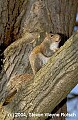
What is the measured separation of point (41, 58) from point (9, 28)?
287 mm

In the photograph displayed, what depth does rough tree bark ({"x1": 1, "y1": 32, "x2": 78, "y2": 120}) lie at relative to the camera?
1.28 metres

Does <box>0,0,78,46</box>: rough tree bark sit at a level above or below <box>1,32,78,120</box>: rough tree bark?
above

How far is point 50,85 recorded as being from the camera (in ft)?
4.36

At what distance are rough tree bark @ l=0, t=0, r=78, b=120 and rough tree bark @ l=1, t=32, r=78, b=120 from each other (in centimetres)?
25

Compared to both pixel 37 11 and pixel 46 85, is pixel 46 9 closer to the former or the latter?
pixel 37 11

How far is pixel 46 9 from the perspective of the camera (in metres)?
1.74

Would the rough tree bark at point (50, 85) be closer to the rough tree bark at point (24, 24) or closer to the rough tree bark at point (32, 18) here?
the rough tree bark at point (24, 24)

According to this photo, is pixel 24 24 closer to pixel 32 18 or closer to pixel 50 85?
pixel 32 18

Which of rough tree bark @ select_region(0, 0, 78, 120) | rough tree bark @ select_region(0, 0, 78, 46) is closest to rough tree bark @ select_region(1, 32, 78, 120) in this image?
rough tree bark @ select_region(0, 0, 78, 120)

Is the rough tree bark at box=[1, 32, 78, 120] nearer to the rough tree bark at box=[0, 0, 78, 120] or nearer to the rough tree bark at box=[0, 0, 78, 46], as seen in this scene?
the rough tree bark at box=[0, 0, 78, 120]

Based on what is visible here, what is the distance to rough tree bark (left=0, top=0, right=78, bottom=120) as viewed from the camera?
1.65 meters

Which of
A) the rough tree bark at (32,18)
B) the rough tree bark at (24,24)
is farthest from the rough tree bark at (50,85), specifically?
the rough tree bark at (32,18)

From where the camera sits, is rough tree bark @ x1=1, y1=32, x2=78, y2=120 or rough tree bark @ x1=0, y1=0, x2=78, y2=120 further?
rough tree bark @ x1=0, y1=0, x2=78, y2=120

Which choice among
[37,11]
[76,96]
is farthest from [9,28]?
[76,96]
